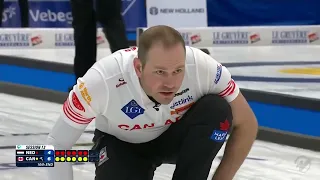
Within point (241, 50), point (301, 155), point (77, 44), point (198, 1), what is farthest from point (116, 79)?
point (198, 1)

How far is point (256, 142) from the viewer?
103 inches

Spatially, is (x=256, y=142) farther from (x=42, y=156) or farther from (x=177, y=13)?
(x=177, y=13)

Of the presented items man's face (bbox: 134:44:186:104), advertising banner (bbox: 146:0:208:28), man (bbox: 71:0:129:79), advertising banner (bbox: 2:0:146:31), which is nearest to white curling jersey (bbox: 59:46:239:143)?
man's face (bbox: 134:44:186:104)

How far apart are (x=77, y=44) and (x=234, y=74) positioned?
150 cm

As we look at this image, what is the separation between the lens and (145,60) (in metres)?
1.50

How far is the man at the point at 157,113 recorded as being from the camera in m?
1.50

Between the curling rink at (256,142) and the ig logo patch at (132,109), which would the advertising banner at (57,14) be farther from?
the ig logo patch at (132,109)

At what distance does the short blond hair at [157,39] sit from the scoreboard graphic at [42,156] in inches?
10.9

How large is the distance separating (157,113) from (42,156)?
1.05ft

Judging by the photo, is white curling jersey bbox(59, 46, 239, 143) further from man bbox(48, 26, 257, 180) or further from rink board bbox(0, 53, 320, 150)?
rink board bbox(0, 53, 320, 150)

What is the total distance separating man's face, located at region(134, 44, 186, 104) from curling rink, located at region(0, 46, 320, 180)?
2.11 feet

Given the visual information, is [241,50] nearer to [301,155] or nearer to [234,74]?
[234,74]

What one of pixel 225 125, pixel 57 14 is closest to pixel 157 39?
pixel 225 125

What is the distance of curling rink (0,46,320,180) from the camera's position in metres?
2.18
